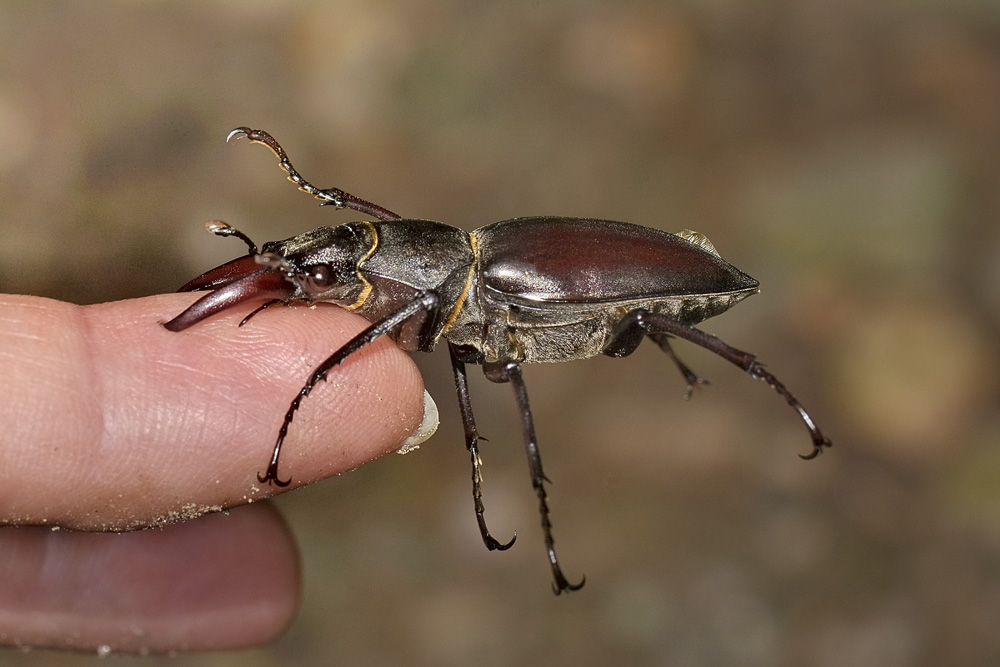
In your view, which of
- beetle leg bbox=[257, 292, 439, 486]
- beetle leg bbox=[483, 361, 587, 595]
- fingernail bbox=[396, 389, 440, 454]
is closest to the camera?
beetle leg bbox=[257, 292, 439, 486]

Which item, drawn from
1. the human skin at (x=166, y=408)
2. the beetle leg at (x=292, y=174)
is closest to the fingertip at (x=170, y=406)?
the human skin at (x=166, y=408)

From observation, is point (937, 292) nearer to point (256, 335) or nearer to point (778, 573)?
point (778, 573)

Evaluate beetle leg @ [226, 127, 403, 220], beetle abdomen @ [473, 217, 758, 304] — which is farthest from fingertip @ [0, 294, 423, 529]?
beetle abdomen @ [473, 217, 758, 304]

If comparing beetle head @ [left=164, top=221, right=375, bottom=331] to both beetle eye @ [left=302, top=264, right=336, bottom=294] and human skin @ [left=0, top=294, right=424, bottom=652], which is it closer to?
beetle eye @ [left=302, top=264, right=336, bottom=294]

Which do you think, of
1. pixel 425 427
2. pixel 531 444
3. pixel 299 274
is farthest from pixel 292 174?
pixel 531 444

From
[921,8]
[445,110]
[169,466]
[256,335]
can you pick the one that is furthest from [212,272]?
[921,8]

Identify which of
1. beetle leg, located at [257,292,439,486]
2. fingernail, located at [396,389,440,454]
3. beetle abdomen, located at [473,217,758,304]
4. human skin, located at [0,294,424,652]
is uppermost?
beetle abdomen, located at [473,217,758,304]

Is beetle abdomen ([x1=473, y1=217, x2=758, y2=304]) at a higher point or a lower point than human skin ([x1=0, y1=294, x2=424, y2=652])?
higher

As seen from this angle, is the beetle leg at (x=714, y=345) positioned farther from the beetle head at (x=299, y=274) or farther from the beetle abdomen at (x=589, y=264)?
the beetle head at (x=299, y=274)
